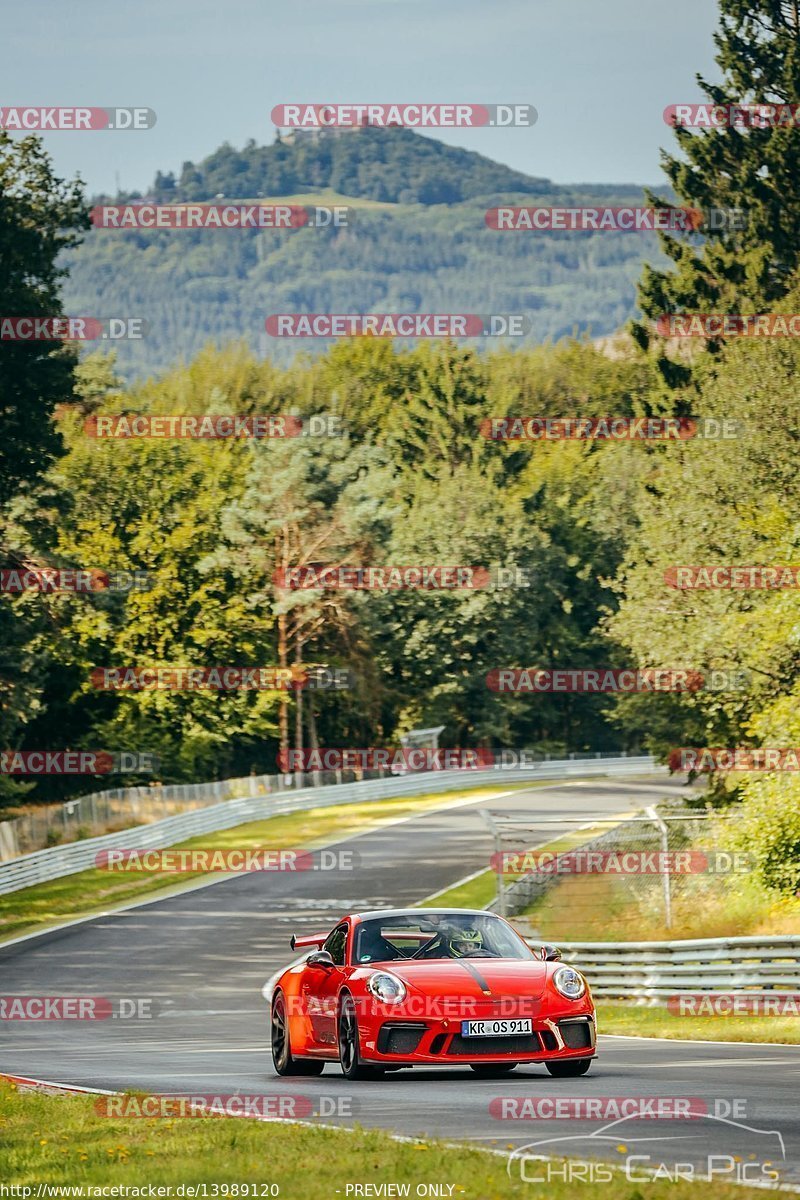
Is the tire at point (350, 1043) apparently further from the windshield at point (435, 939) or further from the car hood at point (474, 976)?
the windshield at point (435, 939)

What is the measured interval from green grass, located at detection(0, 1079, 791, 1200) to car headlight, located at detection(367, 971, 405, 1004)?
2154 mm

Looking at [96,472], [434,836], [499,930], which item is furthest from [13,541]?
[499,930]

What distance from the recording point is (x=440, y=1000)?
12930 millimetres

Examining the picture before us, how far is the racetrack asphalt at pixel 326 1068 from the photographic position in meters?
9.96

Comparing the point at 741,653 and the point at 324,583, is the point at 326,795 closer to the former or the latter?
the point at 324,583

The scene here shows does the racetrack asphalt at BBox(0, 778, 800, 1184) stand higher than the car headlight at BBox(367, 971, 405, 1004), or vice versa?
the car headlight at BBox(367, 971, 405, 1004)

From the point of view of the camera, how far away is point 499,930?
14.5 metres

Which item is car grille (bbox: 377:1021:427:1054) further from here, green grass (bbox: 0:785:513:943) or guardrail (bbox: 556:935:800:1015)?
green grass (bbox: 0:785:513:943)

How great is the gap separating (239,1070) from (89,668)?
5615 cm

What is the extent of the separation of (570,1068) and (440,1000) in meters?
1.15

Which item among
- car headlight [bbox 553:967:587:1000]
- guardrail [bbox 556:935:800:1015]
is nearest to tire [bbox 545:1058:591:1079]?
car headlight [bbox 553:967:587:1000]

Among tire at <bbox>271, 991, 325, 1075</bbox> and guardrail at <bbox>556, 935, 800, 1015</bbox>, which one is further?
guardrail at <bbox>556, 935, 800, 1015</bbox>

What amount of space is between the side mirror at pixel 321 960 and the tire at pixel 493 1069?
1341 mm

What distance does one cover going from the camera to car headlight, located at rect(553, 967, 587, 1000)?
13.1 meters
